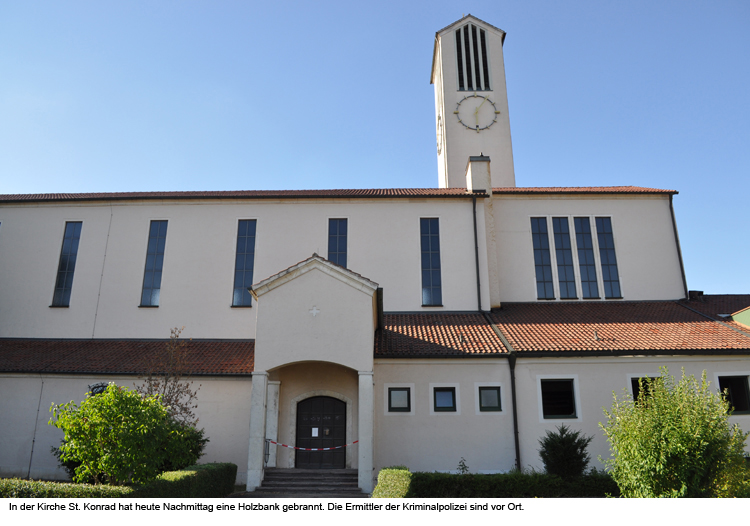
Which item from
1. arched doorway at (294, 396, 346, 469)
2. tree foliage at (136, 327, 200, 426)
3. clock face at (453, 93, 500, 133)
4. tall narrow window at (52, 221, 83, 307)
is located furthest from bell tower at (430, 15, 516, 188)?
tall narrow window at (52, 221, 83, 307)

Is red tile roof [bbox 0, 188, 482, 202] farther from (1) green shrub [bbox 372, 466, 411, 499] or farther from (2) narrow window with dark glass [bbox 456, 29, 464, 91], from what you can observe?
(2) narrow window with dark glass [bbox 456, 29, 464, 91]

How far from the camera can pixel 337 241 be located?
80.7 ft

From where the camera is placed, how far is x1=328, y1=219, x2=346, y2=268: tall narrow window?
24.2 meters

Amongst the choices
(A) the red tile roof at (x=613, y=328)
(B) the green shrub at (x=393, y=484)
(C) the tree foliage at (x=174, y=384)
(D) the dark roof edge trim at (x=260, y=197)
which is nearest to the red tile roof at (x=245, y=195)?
(D) the dark roof edge trim at (x=260, y=197)

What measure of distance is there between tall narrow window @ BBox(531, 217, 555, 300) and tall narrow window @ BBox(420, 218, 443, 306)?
4892 mm

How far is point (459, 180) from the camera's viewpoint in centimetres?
3566

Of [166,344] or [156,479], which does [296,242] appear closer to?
[166,344]

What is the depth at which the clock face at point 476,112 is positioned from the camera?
37.1m

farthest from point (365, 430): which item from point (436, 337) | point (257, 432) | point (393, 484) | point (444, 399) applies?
point (436, 337)

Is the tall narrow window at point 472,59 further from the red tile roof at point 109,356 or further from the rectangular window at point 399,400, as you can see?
the rectangular window at point 399,400

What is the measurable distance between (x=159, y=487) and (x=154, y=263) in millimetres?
14698

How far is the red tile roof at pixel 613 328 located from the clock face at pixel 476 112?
17.1 m

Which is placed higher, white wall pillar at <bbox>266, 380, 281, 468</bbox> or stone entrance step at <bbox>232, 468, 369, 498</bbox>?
white wall pillar at <bbox>266, 380, 281, 468</bbox>

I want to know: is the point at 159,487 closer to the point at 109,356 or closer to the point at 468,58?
the point at 109,356
